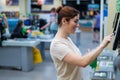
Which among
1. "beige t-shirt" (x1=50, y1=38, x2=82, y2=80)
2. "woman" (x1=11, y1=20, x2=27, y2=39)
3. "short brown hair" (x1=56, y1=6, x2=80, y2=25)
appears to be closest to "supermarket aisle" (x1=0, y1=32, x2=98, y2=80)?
"woman" (x1=11, y1=20, x2=27, y2=39)

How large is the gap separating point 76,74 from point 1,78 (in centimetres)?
535

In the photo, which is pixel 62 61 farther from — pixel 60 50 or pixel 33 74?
pixel 33 74

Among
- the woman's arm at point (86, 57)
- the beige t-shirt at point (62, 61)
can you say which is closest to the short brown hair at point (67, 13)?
the beige t-shirt at point (62, 61)

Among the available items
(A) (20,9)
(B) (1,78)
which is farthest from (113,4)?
(A) (20,9)

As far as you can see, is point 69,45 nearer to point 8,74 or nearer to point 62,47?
point 62,47

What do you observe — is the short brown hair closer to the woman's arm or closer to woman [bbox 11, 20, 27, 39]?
the woman's arm

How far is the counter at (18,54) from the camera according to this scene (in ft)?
26.6

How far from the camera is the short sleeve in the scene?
2480 millimetres

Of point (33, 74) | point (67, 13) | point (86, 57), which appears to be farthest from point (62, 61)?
point (33, 74)

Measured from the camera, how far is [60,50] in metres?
2.50

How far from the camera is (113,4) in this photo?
5484 mm

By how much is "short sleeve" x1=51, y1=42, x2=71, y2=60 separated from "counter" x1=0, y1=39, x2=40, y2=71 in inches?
214

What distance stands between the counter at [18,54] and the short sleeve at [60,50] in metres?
5.44

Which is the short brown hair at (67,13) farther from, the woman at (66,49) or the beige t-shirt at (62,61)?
the beige t-shirt at (62,61)
